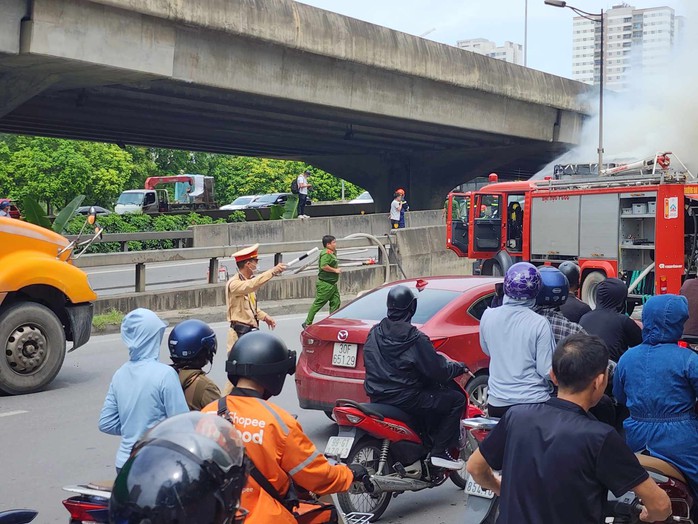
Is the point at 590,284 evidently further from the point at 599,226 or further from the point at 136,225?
the point at 136,225

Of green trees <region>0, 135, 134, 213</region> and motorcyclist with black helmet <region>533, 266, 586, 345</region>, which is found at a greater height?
green trees <region>0, 135, 134, 213</region>

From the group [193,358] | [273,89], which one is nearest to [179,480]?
[193,358]

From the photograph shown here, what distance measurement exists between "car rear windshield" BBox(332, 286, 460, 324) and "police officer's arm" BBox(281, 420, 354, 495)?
4.46m

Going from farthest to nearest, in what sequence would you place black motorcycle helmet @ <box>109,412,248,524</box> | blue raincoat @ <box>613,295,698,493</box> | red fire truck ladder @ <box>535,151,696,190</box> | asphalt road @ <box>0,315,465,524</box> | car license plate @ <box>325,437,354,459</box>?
red fire truck ladder @ <box>535,151,696,190</box>, asphalt road @ <box>0,315,465,524</box>, car license plate @ <box>325,437,354,459</box>, blue raincoat @ <box>613,295,698,493</box>, black motorcycle helmet @ <box>109,412,248,524</box>

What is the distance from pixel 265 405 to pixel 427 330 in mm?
4534

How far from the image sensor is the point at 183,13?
68.1 ft

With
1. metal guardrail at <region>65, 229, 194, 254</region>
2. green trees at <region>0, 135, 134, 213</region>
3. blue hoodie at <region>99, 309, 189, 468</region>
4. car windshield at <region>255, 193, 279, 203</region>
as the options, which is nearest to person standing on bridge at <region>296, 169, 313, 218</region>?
metal guardrail at <region>65, 229, 194, 254</region>

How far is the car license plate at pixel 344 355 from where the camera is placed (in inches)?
310

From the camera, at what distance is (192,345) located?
4.74 meters

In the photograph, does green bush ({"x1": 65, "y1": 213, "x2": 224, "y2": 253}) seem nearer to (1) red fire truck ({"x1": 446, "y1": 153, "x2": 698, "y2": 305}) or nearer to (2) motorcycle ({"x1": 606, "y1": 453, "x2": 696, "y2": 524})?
(1) red fire truck ({"x1": 446, "y1": 153, "x2": 698, "y2": 305})

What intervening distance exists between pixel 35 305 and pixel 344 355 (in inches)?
164

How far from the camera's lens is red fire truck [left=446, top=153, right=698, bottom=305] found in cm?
1762

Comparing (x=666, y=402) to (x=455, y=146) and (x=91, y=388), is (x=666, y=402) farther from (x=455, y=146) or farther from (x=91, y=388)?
(x=455, y=146)

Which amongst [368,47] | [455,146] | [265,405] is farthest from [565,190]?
[455,146]
